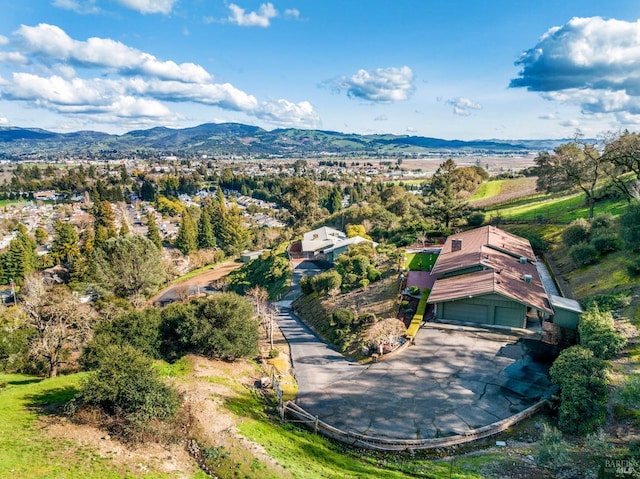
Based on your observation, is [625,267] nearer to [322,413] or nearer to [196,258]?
[322,413]

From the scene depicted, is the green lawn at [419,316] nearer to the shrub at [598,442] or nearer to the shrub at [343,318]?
the shrub at [343,318]

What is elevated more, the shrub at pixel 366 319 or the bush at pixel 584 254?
the bush at pixel 584 254

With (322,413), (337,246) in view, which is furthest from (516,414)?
→ (337,246)

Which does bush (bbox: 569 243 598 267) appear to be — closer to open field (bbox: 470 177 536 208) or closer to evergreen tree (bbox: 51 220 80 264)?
open field (bbox: 470 177 536 208)

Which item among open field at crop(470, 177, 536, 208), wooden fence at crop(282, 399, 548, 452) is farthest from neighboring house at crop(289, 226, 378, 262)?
wooden fence at crop(282, 399, 548, 452)

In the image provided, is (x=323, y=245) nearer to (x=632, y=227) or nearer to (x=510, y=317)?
(x=510, y=317)

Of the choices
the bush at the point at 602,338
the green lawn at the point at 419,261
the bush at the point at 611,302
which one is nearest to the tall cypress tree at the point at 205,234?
the green lawn at the point at 419,261
